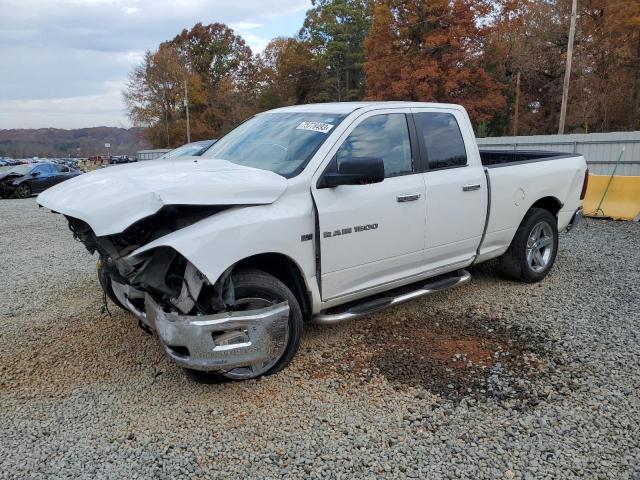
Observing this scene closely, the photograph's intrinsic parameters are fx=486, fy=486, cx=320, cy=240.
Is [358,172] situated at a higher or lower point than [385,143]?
lower

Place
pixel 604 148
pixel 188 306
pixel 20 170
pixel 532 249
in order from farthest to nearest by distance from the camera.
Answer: pixel 20 170, pixel 604 148, pixel 532 249, pixel 188 306

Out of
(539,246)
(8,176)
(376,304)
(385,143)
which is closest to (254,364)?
(376,304)

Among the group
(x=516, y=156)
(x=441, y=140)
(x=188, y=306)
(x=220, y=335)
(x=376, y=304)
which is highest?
(x=441, y=140)

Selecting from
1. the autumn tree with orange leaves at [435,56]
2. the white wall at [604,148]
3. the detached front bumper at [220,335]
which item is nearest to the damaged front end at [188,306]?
the detached front bumper at [220,335]

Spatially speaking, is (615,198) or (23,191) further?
(23,191)

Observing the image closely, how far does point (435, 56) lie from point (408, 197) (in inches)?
1325

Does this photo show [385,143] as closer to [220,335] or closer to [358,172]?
[358,172]

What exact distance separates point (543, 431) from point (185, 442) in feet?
6.81

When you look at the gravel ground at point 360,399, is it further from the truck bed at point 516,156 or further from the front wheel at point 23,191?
the front wheel at point 23,191

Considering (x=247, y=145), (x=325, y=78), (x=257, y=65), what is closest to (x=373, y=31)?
(x=325, y=78)

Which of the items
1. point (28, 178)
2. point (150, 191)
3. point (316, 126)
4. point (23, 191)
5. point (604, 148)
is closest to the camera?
point (150, 191)

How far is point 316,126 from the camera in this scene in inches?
151

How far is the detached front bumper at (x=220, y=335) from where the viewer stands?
293 cm

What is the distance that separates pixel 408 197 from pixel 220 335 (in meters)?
1.87
